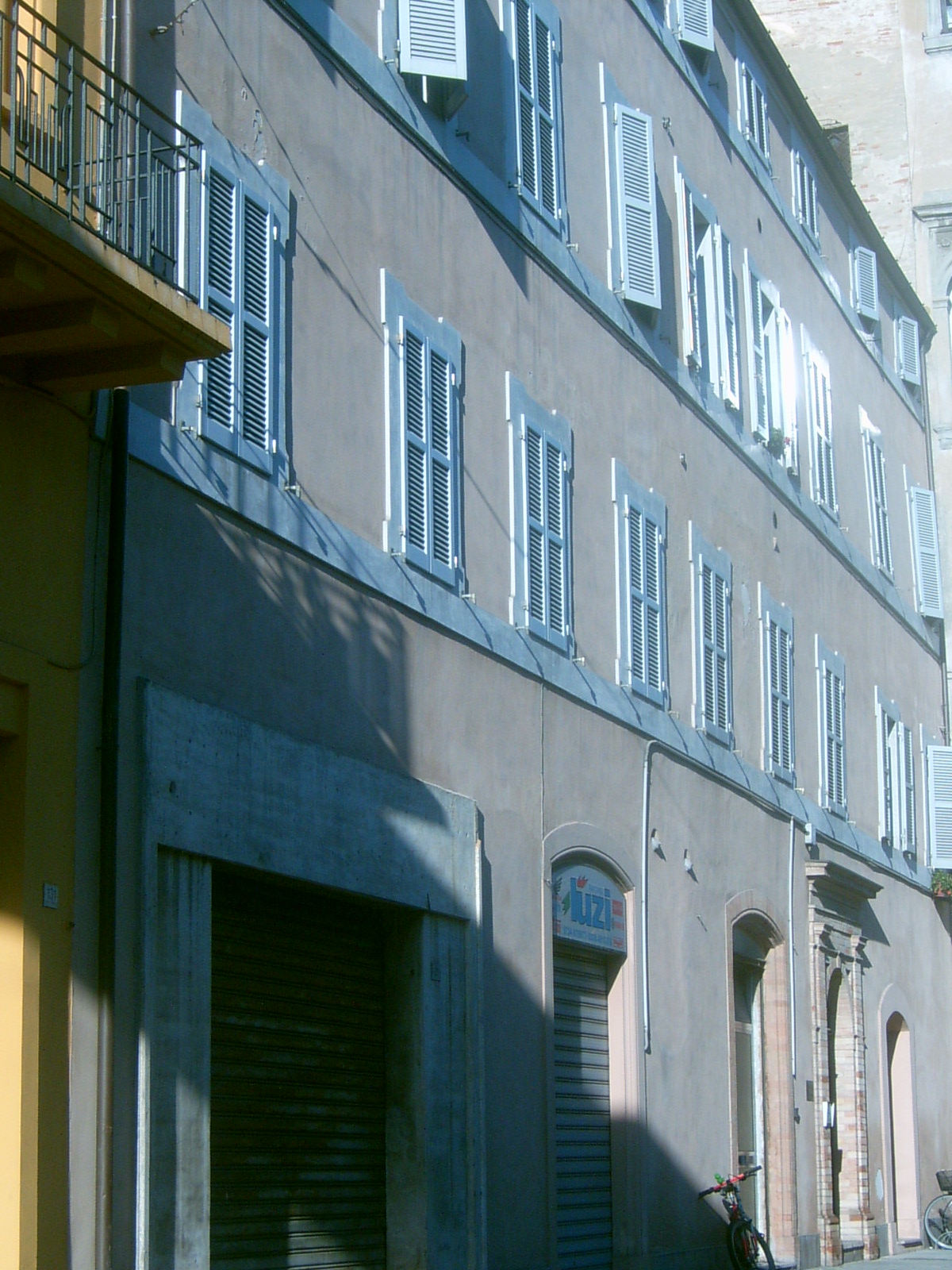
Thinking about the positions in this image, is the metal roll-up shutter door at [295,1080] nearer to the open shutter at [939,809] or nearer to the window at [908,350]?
the open shutter at [939,809]

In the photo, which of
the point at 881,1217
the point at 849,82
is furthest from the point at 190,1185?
the point at 849,82

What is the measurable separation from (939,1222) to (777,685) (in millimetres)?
8044

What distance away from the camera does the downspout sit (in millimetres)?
8984

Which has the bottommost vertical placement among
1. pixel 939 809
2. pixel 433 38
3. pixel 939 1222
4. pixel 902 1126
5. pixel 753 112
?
pixel 939 1222

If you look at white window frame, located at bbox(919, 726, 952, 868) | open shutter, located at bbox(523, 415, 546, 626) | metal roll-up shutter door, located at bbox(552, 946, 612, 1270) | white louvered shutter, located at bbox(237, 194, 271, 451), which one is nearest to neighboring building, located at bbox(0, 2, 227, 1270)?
white louvered shutter, located at bbox(237, 194, 271, 451)

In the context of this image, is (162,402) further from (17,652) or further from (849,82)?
(849,82)

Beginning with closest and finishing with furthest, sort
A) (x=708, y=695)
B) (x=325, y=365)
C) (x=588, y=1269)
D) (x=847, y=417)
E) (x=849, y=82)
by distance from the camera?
(x=325, y=365) → (x=588, y=1269) → (x=708, y=695) → (x=847, y=417) → (x=849, y=82)

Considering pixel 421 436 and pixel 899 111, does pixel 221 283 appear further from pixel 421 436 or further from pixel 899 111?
pixel 899 111

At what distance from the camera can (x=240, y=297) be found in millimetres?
11016

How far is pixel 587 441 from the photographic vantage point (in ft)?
52.7

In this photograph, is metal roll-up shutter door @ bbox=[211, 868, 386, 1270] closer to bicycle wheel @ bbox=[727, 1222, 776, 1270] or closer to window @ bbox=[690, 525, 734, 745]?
bicycle wheel @ bbox=[727, 1222, 776, 1270]

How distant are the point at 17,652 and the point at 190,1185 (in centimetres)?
271

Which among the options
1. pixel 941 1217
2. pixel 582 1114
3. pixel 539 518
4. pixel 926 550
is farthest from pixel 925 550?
pixel 582 1114

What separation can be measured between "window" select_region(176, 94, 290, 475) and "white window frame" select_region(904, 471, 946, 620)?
18.6m
